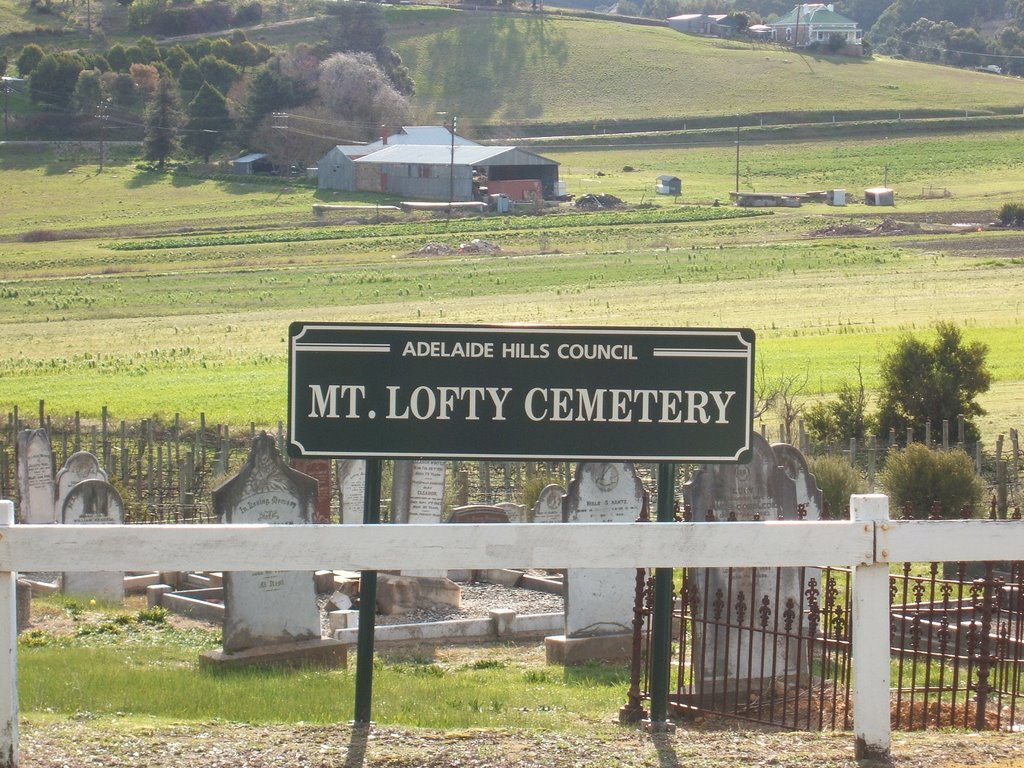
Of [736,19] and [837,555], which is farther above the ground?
[736,19]

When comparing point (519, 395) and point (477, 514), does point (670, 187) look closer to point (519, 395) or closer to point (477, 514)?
point (477, 514)

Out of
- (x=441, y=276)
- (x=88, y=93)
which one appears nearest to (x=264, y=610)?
(x=441, y=276)

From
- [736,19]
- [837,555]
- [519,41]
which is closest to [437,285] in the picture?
[837,555]

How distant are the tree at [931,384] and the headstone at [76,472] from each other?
43.2 ft

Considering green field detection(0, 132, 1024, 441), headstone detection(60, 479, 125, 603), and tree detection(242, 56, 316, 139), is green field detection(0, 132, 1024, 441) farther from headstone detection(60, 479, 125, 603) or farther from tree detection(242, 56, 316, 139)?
tree detection(242, 56, 316, 139)

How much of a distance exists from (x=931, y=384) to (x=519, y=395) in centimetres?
1845

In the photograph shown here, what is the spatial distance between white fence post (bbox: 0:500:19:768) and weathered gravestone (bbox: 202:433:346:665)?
182 inches

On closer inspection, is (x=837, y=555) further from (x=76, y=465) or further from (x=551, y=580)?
(x=76, y=465)

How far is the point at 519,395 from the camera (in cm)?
704

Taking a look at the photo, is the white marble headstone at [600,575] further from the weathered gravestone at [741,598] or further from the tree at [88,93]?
the tree at [88,93]

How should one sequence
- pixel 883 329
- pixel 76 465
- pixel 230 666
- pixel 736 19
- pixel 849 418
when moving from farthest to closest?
pixel 736 19
pixel 883 329
pixel 849 418
pixel 76 465
pixel 230 666

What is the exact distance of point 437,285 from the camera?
Result: 54406 mm

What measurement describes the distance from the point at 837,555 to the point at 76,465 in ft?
42.4

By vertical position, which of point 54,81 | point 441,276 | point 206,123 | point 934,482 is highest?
point 54,81
